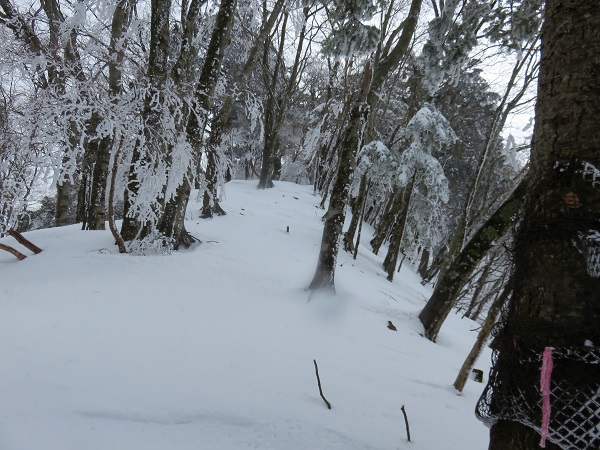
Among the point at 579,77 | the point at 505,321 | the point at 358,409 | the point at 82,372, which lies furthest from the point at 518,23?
the point at 82,372

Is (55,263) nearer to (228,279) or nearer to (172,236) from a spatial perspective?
(172,236)

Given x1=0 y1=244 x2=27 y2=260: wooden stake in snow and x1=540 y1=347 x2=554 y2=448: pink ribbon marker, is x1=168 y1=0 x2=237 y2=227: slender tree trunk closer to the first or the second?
x1=0 y1=244 x2=27 y2=260: wooden stake in snow

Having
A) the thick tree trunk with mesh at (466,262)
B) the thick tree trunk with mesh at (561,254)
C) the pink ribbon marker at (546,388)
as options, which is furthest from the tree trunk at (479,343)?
the pink ribbon marker at (546,388)

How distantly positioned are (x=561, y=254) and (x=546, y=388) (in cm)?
53

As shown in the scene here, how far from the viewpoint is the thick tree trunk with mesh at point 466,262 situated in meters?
5.10

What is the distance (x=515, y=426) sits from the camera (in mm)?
1445

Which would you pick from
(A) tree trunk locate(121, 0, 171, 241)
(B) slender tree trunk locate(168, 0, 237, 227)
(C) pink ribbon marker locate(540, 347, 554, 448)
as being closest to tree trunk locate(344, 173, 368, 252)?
(B) slender tree trunk locate(168, 0, 237, 227)

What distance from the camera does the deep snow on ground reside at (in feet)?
7.76

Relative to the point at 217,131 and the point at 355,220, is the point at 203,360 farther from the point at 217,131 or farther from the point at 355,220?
the point at 355,220

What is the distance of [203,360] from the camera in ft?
10.7

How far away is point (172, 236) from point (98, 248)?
1174 mm

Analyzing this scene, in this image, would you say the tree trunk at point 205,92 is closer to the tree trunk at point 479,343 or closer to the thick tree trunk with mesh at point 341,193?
the thick tree trunk with mesh at point 341,193

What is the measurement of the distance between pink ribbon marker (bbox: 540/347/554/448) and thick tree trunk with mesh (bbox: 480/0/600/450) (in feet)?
0.09

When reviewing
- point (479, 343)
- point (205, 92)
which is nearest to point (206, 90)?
point (205, 92)
